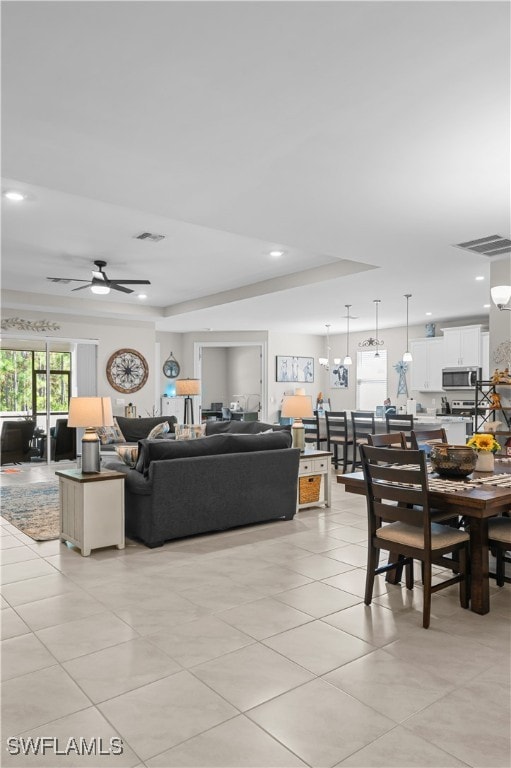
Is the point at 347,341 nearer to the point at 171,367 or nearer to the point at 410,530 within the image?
the point at 171,367

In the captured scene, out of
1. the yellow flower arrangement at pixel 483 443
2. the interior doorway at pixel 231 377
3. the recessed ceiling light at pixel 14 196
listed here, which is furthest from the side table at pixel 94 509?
the interior doorway at pixel 231 377

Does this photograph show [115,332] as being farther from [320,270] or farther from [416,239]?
[416,239]

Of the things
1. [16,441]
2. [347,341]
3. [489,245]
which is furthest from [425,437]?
[347,341]

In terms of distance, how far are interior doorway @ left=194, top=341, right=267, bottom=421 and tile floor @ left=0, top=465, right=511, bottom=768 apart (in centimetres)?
997

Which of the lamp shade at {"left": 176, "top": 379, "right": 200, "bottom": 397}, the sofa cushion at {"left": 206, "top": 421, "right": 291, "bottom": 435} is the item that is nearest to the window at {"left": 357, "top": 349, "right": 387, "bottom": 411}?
the lamp shade at {"left": 176, "top": 379, "right": 200, "bottom": 397}

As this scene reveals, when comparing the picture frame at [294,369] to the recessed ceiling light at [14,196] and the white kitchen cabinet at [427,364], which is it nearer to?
the white kitchen cabinet at [427,364]

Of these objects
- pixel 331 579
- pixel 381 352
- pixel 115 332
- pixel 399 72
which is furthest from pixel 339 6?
pixel 381 352

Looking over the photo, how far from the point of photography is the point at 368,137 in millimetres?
2994

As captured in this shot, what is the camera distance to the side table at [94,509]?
410 centimetres

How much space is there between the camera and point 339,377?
41.8 ft

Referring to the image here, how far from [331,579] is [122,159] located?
3.02 meters

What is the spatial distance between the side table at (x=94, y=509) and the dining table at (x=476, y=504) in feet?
6.35

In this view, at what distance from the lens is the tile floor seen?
1.92m

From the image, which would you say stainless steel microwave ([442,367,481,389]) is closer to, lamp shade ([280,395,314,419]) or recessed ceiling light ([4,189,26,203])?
lamp shade ([280,395,314,419])
